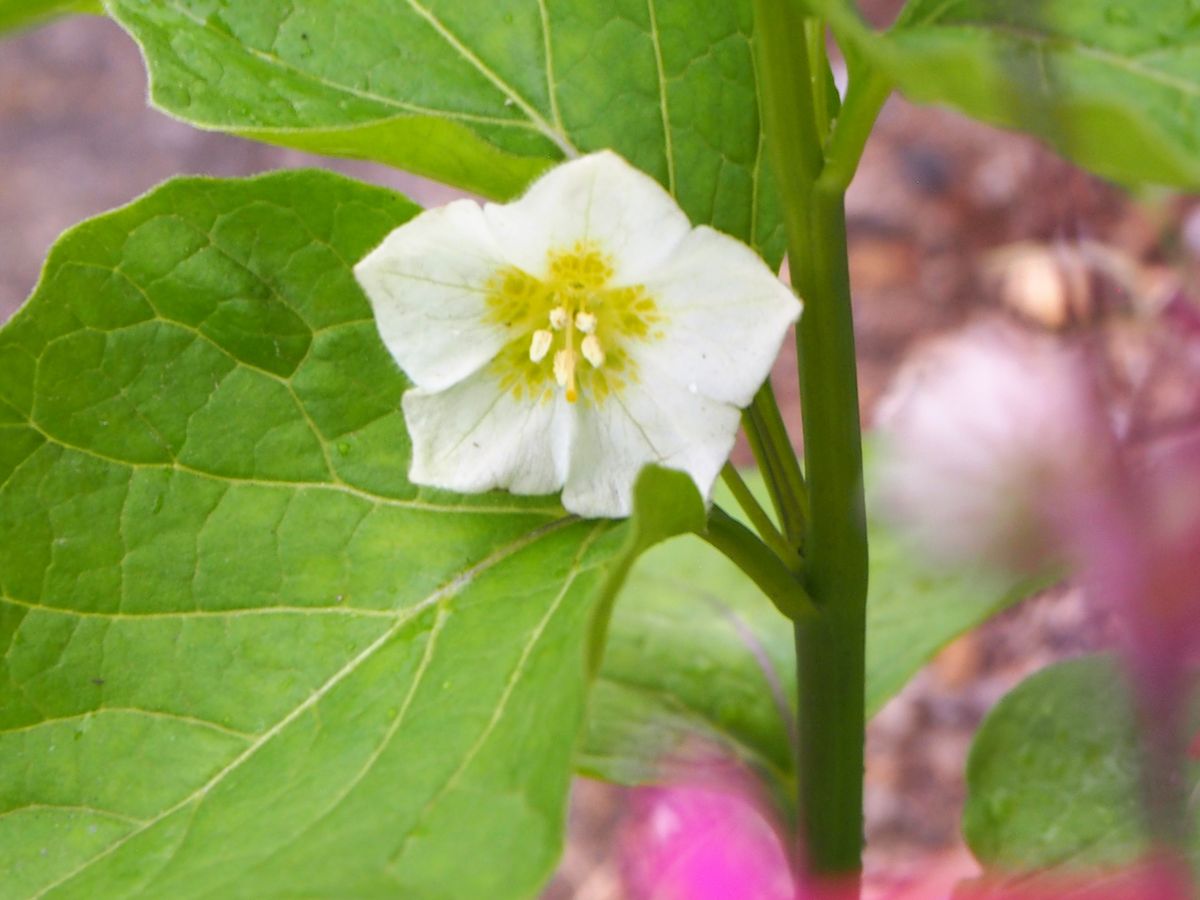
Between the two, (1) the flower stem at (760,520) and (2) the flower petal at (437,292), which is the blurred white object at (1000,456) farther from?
(2) the flower petal at (437,292)

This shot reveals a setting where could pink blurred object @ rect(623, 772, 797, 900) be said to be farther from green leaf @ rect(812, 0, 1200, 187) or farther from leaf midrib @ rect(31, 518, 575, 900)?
green leaf @ rect(812, 0, 1200, 187)

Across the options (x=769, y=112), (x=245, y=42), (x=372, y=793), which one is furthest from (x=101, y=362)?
(x=769, y=112)

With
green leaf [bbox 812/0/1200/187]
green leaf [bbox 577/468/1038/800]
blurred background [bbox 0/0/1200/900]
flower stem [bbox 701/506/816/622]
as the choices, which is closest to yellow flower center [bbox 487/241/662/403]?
flower stem [bbox 701/506/816/622]

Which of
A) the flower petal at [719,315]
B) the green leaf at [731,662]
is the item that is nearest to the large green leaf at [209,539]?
the flower petal at [719,315]

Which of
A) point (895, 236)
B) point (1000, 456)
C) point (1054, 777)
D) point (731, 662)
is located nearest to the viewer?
point (1000, 456)

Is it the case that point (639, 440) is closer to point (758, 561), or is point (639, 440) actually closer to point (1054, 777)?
point (758, 561)

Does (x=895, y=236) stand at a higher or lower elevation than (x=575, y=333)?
higher

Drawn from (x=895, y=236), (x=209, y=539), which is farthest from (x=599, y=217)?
(x=895, y=236)

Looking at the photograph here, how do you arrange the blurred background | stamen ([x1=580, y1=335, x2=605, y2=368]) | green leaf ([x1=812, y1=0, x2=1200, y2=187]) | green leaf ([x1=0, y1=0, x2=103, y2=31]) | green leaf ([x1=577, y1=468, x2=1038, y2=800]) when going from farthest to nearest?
1. the blurred background
2. green leaf ([x1=577, y1=468, x2=1038, y2=800])
3. stamen ([x1=580, y1=335, x2=605, y2=368])
4. green leaf ([x1=0, y1=0, x2=103, y2=31])
5. green leaf ([x1=812, y1=0, x2=1200, y2=187])
